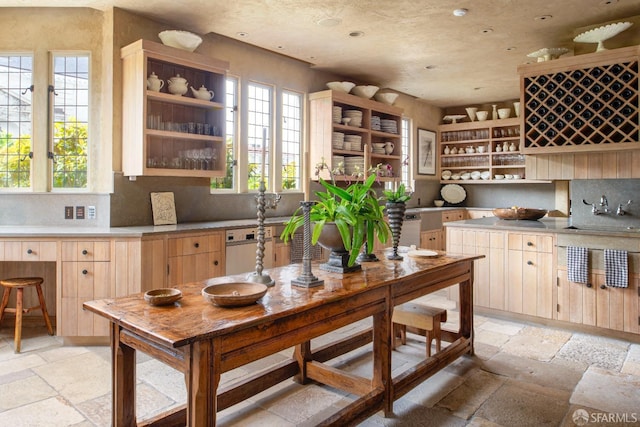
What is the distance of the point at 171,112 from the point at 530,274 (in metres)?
3.94

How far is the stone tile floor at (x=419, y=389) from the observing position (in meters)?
2.59

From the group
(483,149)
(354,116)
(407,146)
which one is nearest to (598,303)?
(354,116)

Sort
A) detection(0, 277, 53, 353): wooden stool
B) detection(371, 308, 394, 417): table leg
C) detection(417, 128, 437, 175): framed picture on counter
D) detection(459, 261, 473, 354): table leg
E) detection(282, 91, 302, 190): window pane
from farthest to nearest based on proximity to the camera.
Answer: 1. detection(417, 128, 437, 175): framed picture on counter
2. detection(282, 91, 302, 190): window pane
3. detection(0, 277, 53, 353): wooden stool
4. detection(459, 261, 473, 354): table leg
5. detection(371, 308, 394, 417): table leg

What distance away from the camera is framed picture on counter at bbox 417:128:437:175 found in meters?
8.77

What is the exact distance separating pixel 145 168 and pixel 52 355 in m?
1.71

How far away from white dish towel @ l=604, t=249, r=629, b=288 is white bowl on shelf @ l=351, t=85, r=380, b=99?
384 centimetres

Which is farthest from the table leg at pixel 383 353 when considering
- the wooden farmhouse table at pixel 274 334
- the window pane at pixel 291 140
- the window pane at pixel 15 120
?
the window pane at pixel 15 120

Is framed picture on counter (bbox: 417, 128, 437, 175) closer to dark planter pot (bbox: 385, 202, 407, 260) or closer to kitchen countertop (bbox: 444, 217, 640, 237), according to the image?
kitchen countertop (bbox: 444, 217, 640, 237)

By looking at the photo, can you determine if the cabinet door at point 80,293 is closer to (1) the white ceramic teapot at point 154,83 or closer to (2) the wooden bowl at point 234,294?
(1) the white ceramic teapot at point 154,83

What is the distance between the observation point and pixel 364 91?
6.58 m

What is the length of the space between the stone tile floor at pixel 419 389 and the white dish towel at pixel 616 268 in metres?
0.52

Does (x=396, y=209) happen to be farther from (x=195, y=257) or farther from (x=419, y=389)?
(x=195, y=257)

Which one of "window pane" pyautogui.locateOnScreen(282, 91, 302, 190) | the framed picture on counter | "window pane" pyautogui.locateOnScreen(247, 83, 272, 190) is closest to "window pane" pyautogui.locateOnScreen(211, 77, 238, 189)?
"window pane" pyautogui.locateOnScreen(247, 83, 272, 190)

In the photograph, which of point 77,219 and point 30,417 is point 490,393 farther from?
point 77,219
